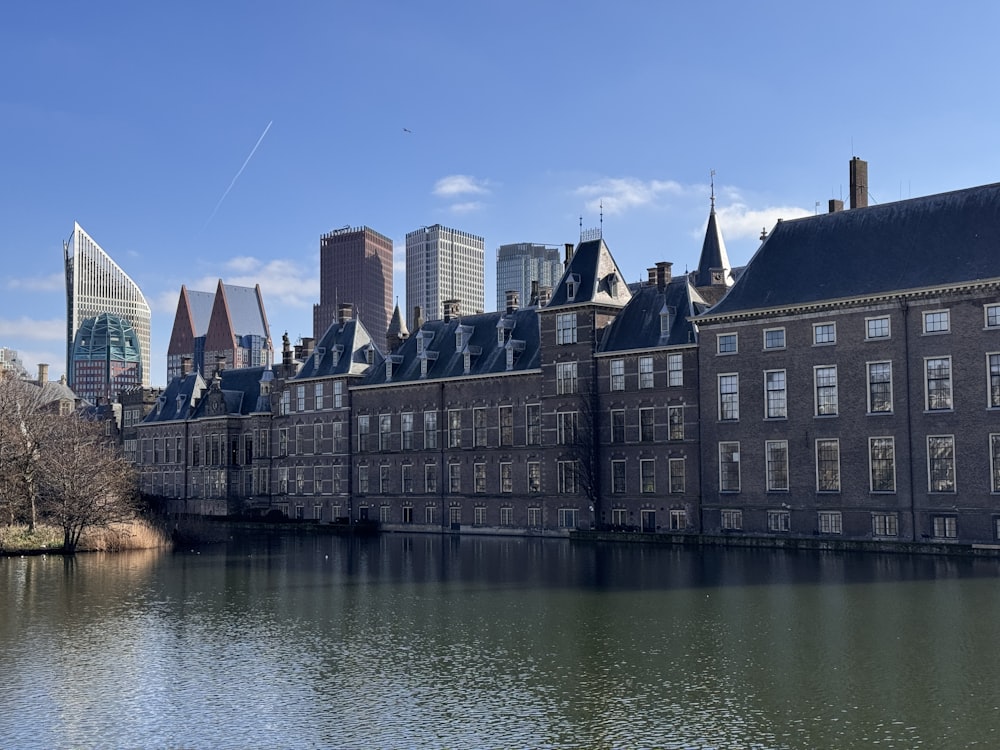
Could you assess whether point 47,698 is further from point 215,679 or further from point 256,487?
point 256,487

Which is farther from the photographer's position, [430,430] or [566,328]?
[430,430]

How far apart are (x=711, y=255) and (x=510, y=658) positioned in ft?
233

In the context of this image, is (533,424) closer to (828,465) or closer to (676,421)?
(676,421)

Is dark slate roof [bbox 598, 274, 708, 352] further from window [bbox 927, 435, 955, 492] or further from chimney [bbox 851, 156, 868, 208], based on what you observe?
window [bbox 927, 435, 955, 492]

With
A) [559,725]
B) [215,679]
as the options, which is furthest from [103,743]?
[559,725]

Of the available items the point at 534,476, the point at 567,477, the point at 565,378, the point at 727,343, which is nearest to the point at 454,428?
the point at 534,476

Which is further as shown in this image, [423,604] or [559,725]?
[423,604]

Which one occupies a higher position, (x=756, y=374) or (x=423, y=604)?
(x=756, y=374)

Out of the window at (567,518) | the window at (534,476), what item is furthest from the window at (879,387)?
the window at (534,476)

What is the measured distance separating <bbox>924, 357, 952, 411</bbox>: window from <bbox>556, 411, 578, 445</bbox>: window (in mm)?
22888

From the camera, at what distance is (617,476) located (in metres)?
71.3

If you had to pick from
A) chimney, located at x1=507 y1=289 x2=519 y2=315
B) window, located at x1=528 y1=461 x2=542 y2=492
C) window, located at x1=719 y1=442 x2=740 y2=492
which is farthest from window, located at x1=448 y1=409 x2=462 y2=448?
window, located at x1=719 y1=442 x2=740 y2=492

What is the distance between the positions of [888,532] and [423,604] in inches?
1157

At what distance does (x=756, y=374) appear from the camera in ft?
209
